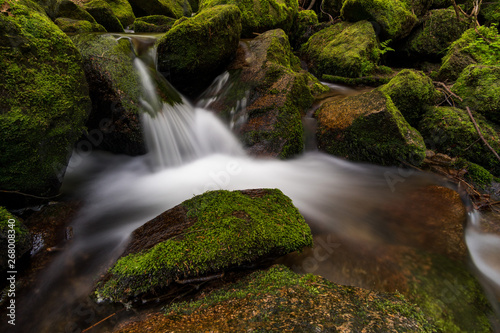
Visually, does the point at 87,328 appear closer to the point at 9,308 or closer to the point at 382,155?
the point at 9,308

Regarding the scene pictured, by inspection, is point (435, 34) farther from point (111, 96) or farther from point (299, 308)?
point (299, 308)

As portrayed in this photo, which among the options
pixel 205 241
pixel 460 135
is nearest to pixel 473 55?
pixel 460 135

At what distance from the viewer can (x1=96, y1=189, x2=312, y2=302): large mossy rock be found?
190 cm

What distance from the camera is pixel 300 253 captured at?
2.51 metres

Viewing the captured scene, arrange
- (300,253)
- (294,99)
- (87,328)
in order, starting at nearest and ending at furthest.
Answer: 1. (87,328)
2. (300,253)
3. (294,99)

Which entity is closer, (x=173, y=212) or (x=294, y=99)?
(x=173, y=212)

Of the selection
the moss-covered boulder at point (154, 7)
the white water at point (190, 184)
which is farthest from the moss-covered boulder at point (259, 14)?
the moss-covered boulder at point (154, 7)

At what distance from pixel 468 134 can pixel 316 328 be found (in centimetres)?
521

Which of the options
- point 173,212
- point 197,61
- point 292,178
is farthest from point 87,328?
point 197,61

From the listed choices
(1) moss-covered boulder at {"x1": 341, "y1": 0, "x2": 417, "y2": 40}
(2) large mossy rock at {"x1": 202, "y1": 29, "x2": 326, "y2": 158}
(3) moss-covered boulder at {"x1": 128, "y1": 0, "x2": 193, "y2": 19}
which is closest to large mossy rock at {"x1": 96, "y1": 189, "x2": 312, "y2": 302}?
(2) large mossy rock at {"x1": 202, "y1": 29, "x2": 326, "y2": 158}

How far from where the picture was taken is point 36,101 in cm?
285

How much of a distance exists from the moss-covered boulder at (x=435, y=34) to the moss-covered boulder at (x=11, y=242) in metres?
13.2

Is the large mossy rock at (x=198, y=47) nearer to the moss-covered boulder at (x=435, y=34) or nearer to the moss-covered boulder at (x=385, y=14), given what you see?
the moss-covered boulder at (x=385, y=14)

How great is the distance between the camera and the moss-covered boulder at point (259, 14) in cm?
793
